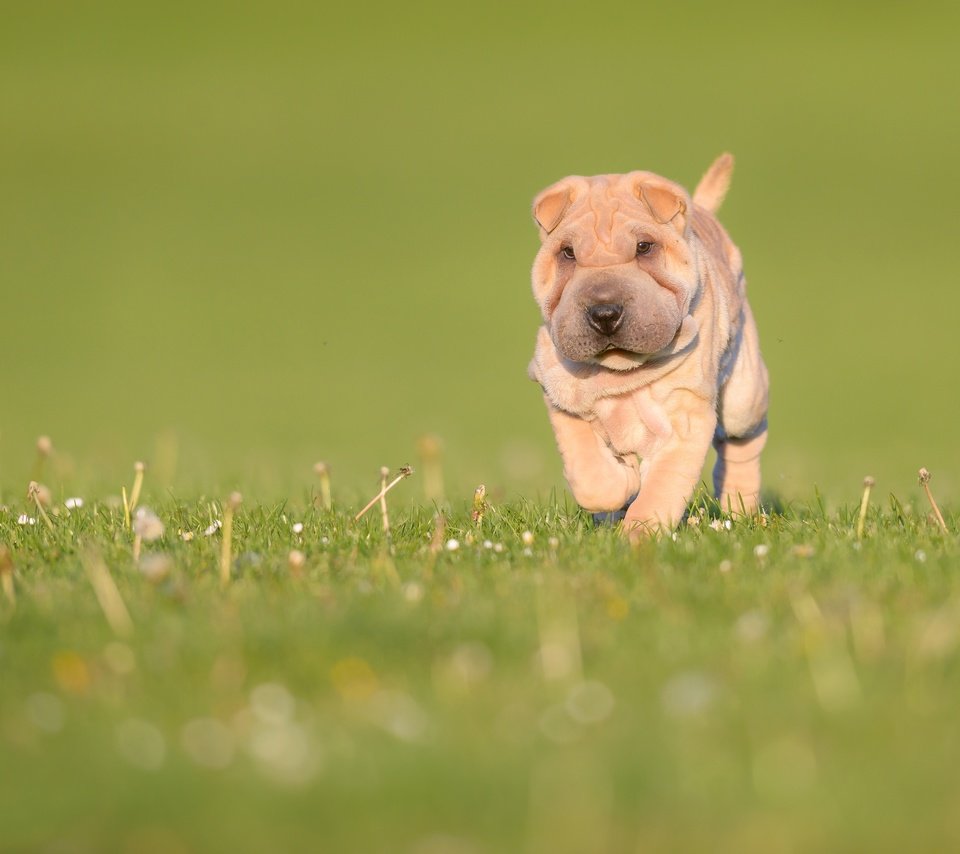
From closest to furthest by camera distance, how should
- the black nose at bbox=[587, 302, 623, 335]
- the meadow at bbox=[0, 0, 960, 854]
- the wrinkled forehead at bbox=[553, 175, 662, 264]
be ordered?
the meadow at bbox=[0, 0, 960, 854] → the black nose at bbox=[587, 302, 623, 335] → the wrinkled forehead at bbox=[553, 175, 662, 264]

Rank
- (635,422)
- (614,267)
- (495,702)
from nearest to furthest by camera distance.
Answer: (495,702)
(614,267)
(635,422)

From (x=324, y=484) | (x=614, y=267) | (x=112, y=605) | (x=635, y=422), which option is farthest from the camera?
(x=324, y=484)

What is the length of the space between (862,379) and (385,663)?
1953 centimetres

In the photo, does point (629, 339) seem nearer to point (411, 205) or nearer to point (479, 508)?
point (479, 508)

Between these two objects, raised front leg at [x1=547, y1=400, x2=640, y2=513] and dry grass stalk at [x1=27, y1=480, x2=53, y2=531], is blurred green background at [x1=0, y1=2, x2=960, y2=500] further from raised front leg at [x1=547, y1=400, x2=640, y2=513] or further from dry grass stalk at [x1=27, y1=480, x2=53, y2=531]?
raised front leg at [x1=547, y1=400, x2=640, y2=513]

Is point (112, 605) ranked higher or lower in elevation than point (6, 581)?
lower

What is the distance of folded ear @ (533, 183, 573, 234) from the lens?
20.4 ft

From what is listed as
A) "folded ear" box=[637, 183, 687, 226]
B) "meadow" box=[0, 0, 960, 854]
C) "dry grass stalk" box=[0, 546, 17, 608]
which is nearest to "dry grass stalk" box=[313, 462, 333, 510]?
"meadow" box=[0, 0, 960, 854]

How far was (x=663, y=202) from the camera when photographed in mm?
6113

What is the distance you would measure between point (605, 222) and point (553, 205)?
0.28 m

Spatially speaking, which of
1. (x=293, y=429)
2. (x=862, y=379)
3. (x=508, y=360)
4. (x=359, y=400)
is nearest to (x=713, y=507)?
(x=293, y=429)

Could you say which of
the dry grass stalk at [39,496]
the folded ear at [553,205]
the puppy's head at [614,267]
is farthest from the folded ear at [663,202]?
the dry grass stalk at [39,496]

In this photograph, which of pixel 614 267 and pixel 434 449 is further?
pixel 434 449

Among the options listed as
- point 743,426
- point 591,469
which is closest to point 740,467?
point 743,426
